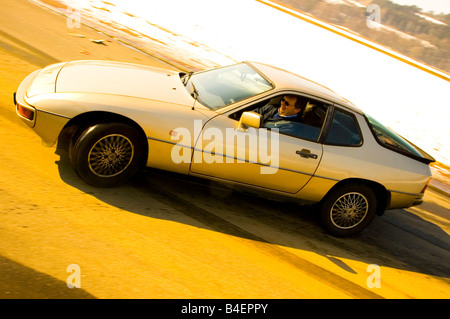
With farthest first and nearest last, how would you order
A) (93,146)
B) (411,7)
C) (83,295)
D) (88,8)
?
(411,7) → (88,8) → (93,146) → (83,295)

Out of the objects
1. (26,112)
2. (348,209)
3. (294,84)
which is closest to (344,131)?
(294,84)

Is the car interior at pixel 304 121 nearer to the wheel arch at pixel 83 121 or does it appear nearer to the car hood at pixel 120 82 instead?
the car hood at pixel 120 82

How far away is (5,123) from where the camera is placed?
5.73m

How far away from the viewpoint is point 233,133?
16.2ft

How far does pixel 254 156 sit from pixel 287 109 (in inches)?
31.0

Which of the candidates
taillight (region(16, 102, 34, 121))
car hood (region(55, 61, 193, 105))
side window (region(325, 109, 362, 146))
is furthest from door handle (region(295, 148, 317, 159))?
taillight (region(16, 102, 34, 121))

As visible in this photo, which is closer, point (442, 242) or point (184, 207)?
point (184, 207)

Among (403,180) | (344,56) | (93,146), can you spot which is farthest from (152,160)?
(344,56)

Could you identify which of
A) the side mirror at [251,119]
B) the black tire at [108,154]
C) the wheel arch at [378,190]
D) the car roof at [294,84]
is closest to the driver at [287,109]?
the car roof at [294,84]

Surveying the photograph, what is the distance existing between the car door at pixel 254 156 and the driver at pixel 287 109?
0.91 feet

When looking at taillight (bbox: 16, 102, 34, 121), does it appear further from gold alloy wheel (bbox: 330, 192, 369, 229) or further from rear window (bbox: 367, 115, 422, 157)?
rear window (bbox: 367, 115, 422, 157)
